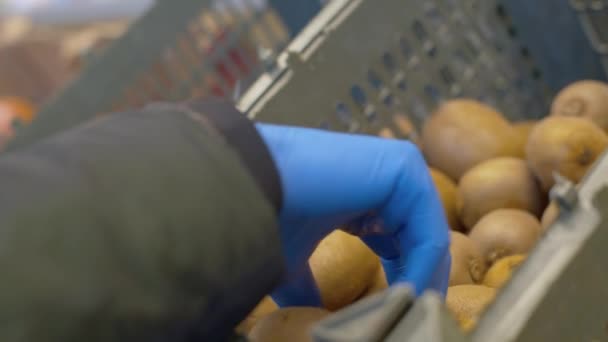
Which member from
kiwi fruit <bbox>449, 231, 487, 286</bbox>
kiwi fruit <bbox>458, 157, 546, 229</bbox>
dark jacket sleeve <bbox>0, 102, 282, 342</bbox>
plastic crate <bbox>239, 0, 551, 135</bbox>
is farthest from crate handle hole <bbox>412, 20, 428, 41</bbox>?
dark jacket sleeve <bbox>0, 102, 282, 342</bbox>

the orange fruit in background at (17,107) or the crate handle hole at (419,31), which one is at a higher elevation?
the orange fruit in background at (17,107)

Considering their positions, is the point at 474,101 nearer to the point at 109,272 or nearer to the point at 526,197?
the point at 526,197

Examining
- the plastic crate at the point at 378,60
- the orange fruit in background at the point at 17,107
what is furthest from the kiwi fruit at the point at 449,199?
the orange fruit in background at the point at 17,107

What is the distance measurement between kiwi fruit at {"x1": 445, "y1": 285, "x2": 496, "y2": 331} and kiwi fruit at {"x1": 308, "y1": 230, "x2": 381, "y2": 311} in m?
0.09

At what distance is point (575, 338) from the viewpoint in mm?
483

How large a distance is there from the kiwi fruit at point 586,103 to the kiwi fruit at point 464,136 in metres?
0.07

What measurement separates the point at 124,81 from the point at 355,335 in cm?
98

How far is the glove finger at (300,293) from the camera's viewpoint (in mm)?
647

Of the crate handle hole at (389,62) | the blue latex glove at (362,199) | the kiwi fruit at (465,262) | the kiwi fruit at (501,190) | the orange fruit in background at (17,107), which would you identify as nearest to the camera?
the blue latex glove at (362,199)

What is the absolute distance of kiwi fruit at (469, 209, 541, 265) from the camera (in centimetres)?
80

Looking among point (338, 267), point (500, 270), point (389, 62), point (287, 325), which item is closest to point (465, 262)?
point (500, 270)

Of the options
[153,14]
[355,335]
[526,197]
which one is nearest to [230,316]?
[355,335]

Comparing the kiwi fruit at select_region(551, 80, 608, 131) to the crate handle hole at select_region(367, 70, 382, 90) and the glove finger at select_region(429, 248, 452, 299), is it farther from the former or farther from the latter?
the glove finger at select_region(429, 248, 452, 299)

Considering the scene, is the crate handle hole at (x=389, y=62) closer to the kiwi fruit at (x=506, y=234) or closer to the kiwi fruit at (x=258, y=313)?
the kiwi fruit at (x=506, y=234)
